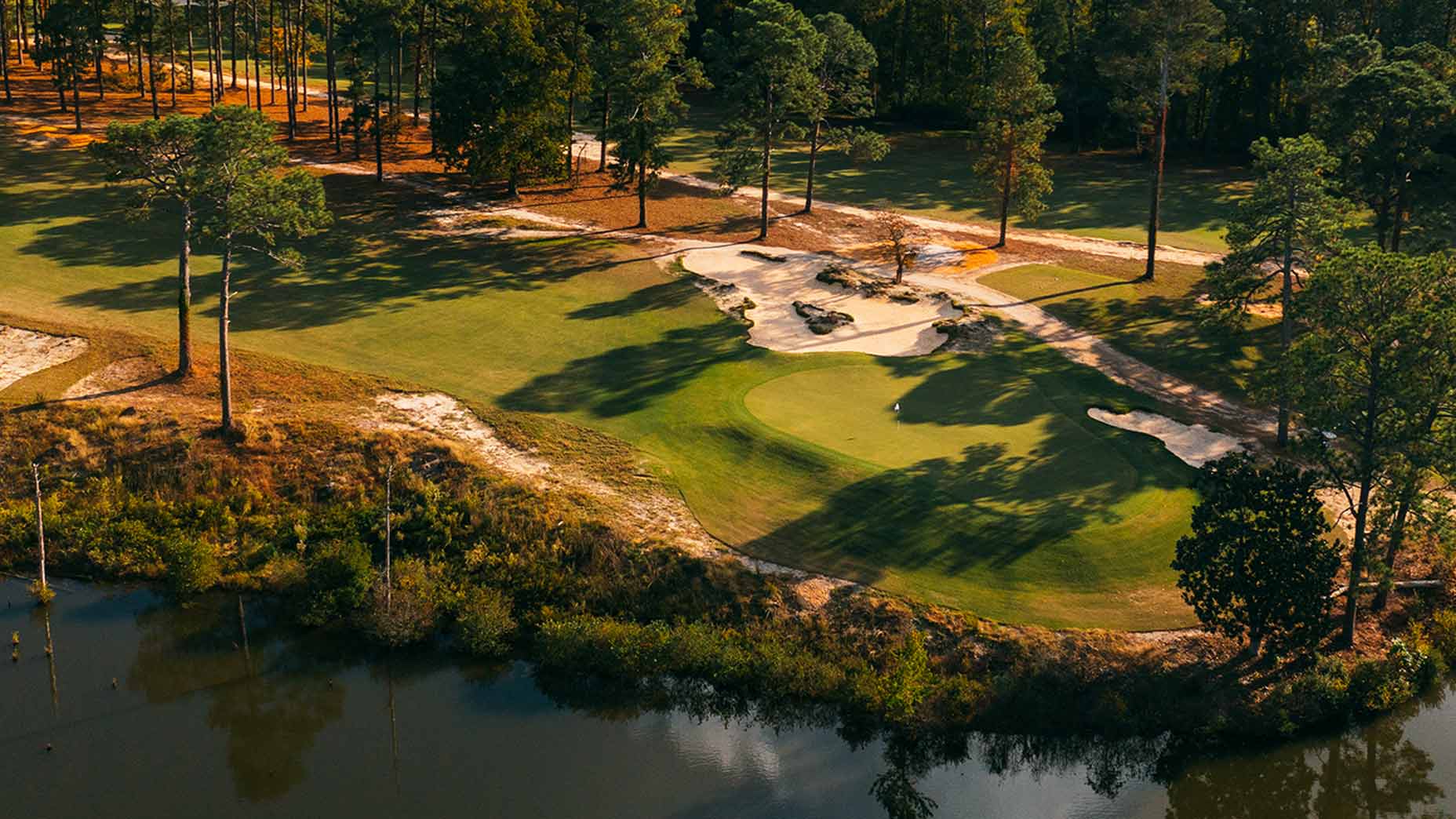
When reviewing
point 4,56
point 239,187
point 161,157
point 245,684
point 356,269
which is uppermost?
point 4,56

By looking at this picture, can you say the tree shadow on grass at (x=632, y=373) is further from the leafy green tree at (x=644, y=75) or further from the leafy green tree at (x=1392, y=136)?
the leafy green tree at (x=1392, y=136)

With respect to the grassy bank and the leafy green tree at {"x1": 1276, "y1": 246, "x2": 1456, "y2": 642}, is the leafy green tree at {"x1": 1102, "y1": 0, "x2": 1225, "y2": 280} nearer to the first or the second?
the leafy green tree at {"x1": 1276, "y1": 246, "x2": 1456, "y2": 642}

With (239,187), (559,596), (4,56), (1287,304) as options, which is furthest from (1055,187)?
(4,56)

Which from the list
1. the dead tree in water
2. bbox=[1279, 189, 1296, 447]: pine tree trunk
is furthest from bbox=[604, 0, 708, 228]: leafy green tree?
the dead tree in water

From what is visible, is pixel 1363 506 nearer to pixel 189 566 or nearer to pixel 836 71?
pixel 189 566

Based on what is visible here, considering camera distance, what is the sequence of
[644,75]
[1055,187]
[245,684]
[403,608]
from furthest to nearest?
1. [1055,187]
2. [644,75]
3. [403,608]
4. [245,684]
